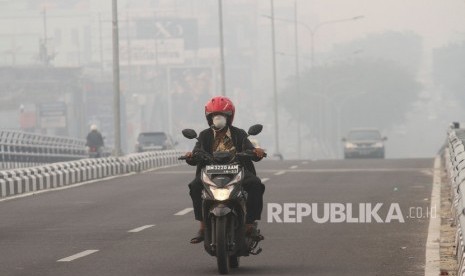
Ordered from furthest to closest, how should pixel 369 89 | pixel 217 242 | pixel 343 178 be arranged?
pixel 369 89, pixel 343 178, pixel 217 242

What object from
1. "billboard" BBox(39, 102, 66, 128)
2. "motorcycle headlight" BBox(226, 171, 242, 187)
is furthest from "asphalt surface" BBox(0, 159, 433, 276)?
"billboard" BBox(39, 102, 66, 128)

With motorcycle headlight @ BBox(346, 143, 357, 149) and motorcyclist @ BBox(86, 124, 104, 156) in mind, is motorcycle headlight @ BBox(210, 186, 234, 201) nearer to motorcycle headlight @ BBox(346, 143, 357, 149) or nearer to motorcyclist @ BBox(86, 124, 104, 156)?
motorcyclist @ BBox(86, 124, 104, 156)

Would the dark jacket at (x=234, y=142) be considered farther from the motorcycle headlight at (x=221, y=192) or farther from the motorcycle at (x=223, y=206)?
the motorcycle headlight at (x=221, y=192)

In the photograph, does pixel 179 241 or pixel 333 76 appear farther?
pixel 333 76

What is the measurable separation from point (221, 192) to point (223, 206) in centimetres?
12

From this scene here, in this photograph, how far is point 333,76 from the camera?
542 feet

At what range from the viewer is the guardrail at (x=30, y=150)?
5731 centimetres

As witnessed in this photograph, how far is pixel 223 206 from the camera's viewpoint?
1347 centimetres

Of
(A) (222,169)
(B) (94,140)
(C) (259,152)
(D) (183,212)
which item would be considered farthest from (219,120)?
(B) (94,140)

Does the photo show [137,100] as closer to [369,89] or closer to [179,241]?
[369,89]

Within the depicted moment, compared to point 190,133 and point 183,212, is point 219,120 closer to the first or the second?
point 190,133

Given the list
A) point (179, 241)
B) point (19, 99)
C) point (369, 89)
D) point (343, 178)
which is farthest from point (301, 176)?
point (369, 89)

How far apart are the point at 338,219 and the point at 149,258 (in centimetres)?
618

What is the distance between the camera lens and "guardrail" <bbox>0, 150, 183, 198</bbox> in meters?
30.5
